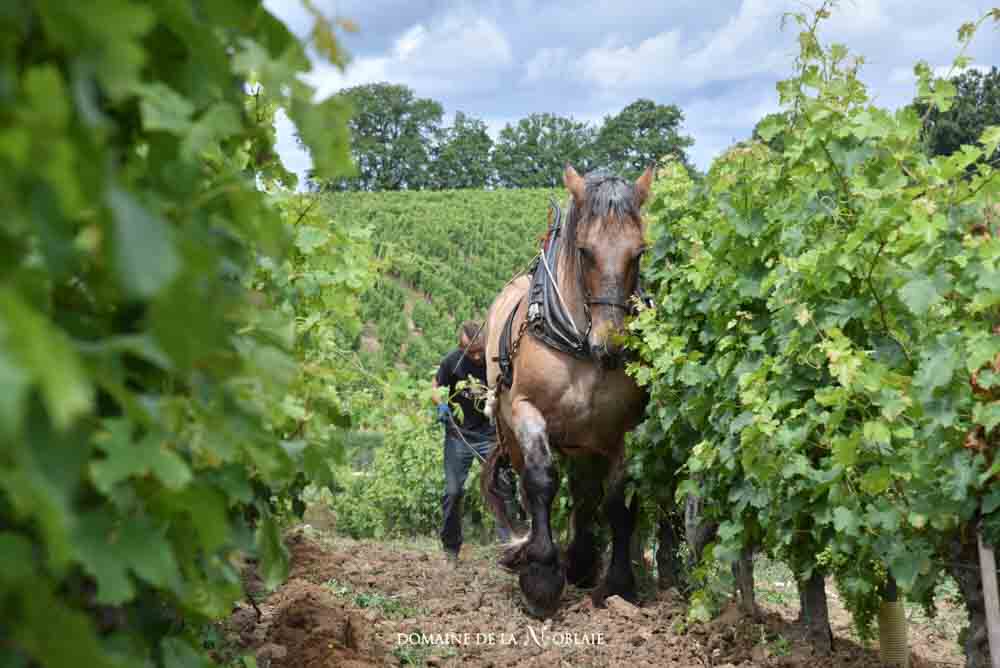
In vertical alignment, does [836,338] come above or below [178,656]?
above

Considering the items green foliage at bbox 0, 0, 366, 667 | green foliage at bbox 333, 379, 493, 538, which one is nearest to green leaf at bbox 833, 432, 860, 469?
green foliage at bbox 0, 0, 366, 667

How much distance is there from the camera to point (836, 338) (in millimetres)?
3514

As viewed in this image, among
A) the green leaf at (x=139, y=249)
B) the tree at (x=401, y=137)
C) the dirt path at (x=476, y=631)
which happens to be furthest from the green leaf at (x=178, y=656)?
the tree at (x=401, y=137)

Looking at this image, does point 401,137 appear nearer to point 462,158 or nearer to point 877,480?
point 462,158

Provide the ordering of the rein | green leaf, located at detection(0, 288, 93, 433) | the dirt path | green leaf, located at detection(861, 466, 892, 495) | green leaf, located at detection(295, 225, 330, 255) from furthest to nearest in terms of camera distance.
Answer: the rein, the dirt path, green leaf, located at detection(295, 225, 330, 255), green leaf, located at detection(861, 466, 892, 495), green leaf, located at detection(0, 288, 93, 433)

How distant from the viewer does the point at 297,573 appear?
6.38 metres

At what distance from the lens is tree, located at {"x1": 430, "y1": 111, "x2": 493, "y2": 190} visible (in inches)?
3962

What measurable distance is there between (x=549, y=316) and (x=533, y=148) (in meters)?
96.4

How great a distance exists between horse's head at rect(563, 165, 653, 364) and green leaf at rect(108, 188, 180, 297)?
4638 millimetres

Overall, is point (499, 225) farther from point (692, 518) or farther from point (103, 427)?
point (103, 427)

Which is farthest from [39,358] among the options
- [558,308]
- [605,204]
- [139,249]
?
[558,308]

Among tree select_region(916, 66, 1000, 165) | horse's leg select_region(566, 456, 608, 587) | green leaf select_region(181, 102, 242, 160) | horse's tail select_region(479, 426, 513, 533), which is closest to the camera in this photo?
green leaf select_region(181, 102, 242, 160)

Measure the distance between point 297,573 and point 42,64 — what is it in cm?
554

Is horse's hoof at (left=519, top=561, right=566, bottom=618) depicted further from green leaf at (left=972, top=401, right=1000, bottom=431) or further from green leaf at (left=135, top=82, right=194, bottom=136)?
green leaf at (left=135, top=82, right=194, bottom=136)
